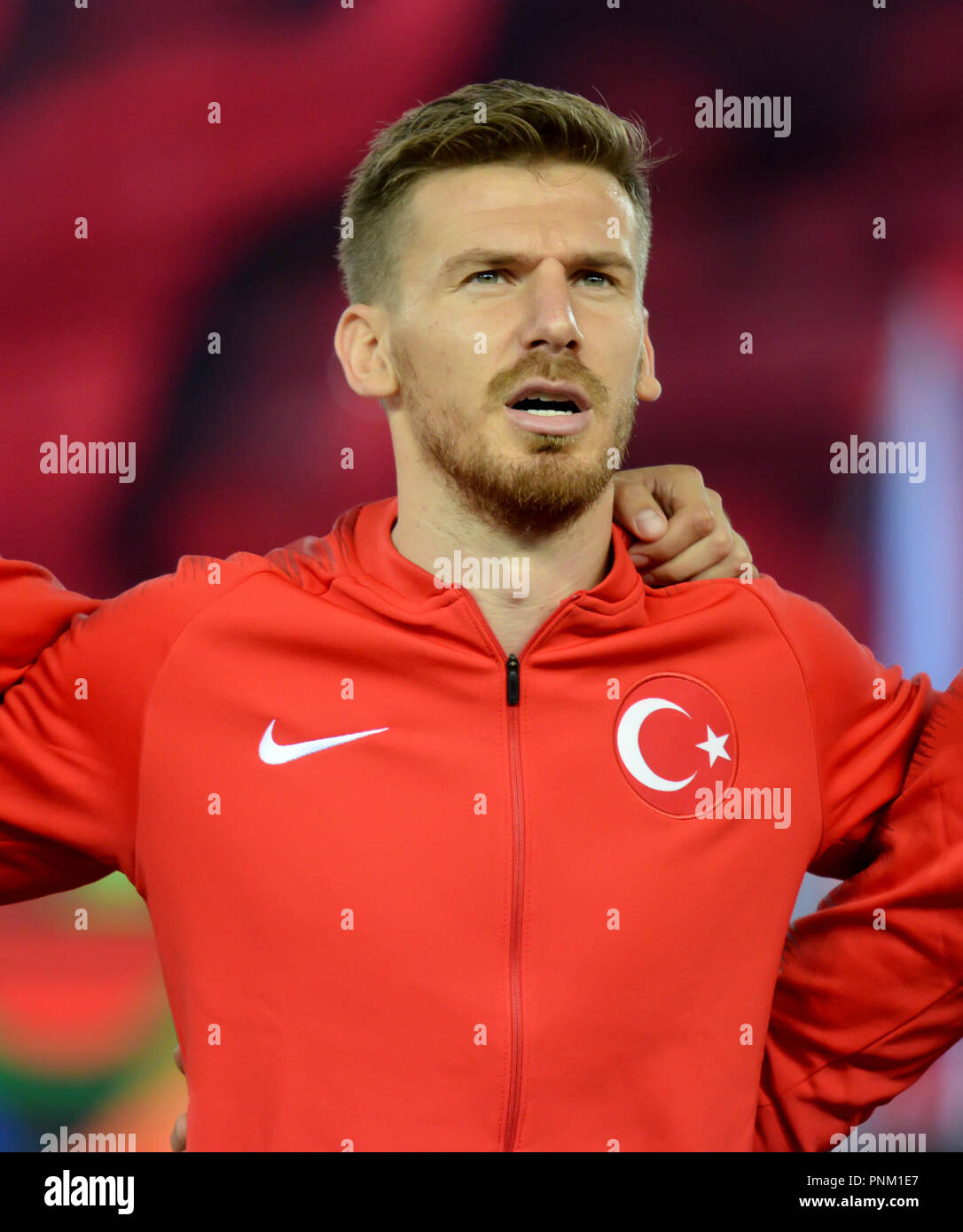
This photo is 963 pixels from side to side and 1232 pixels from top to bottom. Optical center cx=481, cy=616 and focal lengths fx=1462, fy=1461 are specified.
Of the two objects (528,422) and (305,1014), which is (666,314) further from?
(305,1014)

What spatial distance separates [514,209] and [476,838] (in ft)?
2.26

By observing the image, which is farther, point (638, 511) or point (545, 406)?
point (638, 511)

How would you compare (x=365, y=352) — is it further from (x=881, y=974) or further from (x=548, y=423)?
(x=881, y=974)

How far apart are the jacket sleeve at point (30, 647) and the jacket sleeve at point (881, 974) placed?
2.77ft

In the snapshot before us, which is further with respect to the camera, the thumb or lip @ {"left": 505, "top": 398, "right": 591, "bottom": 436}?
the thumb

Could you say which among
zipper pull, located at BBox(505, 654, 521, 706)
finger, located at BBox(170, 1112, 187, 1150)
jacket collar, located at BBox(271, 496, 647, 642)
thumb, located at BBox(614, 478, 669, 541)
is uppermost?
thumb, located at BBox(614, 478, 669, 541)

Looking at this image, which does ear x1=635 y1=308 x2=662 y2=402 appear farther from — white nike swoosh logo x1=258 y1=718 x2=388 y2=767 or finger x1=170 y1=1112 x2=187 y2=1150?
finger x1=170 y1=1112 x2=187 y2=1150

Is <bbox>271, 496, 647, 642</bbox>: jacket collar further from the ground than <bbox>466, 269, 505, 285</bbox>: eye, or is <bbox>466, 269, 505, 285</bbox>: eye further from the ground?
<bbox>466, 269, 505, 285</bbox>: eye

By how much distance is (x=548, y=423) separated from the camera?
61.9 inches

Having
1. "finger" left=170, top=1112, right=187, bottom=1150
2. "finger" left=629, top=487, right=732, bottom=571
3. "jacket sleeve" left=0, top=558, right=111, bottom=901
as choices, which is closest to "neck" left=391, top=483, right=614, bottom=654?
"finger" left=629, top=487, right=732, bottom=571

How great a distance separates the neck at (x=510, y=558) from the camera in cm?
165

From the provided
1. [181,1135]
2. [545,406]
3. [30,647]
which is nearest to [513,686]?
[545,406]

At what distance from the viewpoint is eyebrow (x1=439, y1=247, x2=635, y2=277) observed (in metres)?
1.60
